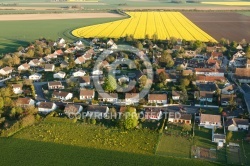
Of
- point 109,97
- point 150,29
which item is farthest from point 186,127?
point 150,29

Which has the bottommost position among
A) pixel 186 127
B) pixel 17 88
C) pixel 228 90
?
pixel 186 127

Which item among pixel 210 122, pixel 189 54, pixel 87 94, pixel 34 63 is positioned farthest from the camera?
pixel 189 54

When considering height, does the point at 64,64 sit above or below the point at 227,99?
above

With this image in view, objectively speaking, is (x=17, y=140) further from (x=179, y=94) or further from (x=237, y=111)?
(x=237, y=111)

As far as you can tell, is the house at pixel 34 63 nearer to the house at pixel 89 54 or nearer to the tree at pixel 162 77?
the house at pixel 89 54

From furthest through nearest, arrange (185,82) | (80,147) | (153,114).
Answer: (185,82) → (153,114) → (80,147)

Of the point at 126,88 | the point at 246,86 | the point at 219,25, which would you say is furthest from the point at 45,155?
the point at 219,25

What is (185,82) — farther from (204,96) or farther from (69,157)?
(69,157)

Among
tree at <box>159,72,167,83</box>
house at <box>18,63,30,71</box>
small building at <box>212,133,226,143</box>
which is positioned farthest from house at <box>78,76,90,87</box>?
small building at <box>212,133,226,143</box>
